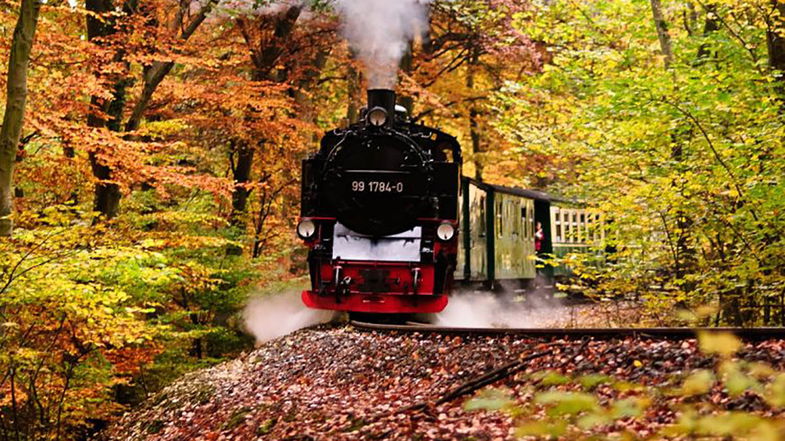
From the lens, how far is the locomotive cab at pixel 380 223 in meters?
→ 10.5

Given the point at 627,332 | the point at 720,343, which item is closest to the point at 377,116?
the point at 627,332

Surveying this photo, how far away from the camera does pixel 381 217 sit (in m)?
10.6

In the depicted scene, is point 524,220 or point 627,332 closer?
point 627,332

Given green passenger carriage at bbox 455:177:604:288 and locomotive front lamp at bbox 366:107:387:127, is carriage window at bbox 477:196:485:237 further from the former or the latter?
locomotive front lamp at bbox 366:107:387:127

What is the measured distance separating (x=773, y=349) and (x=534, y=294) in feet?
48.6

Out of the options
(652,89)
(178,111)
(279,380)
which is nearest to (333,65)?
(178,111)

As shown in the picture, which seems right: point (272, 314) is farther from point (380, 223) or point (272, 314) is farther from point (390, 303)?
point (380, 223)

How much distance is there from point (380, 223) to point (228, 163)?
416 inches

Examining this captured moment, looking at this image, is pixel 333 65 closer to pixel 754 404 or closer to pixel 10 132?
pixel 10 132

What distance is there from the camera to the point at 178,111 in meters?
17.0

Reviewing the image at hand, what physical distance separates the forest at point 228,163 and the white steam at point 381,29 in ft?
3.07

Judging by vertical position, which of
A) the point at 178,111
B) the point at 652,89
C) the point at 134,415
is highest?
the point at 178,111

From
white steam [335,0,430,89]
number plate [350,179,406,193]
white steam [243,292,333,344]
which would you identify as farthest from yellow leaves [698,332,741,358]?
white steam [335,0,430,89]

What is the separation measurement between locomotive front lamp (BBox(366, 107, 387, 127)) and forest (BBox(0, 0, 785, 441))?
8.47ft
